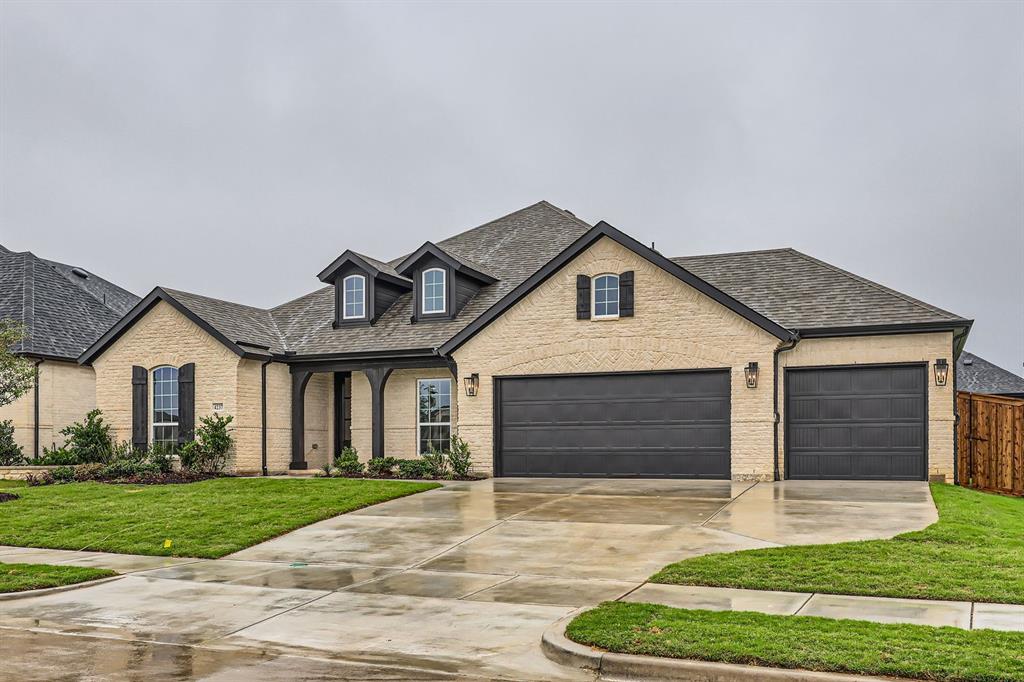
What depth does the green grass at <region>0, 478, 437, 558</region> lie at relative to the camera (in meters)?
14.6

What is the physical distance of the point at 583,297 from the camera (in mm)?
22047

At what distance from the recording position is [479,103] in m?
35.6

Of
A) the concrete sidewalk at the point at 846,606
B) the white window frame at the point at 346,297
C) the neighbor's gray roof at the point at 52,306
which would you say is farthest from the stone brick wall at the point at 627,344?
the neighbor's gray roof at the point at 52,306

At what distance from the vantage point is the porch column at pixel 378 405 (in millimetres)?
24641

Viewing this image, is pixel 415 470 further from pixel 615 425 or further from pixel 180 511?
pixel 180 511

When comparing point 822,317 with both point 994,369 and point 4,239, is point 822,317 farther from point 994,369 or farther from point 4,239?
point 4,239

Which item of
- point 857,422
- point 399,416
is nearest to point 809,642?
point 857,422

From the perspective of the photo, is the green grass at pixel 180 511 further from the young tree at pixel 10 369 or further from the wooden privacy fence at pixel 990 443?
the wooden privacy fence at pixel 990 443

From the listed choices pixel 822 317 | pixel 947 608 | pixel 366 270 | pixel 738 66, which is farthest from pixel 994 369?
pixel 947 608

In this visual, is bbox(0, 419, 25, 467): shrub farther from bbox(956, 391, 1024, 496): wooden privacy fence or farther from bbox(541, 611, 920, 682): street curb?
bbox(956, 391, 1024, 496): wooden privacy fence

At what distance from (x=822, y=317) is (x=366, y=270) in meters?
12.3

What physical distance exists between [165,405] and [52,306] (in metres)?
9.06

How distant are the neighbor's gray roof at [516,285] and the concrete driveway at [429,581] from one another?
4325mm

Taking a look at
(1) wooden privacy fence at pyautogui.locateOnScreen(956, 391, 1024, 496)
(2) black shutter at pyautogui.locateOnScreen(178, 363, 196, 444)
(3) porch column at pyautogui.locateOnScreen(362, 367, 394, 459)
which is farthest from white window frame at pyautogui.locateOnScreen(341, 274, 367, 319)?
(1) wooden privacy fence at pyautogui.locateOnScreen(956, 391, 1024, 496)
